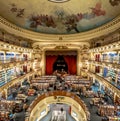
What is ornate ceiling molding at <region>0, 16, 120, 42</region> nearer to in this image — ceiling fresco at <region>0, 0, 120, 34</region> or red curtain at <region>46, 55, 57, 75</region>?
ceiling fresco at <region>0, 0, 120, 34</region>

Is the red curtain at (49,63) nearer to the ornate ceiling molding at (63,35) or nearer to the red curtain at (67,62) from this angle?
the red curtain at (67,62)

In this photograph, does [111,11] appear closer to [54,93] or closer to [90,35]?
[90,35]

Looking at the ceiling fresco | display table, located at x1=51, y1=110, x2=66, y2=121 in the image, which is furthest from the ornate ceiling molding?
display table, located at x1=51, y1=110, x2=66, y2=121

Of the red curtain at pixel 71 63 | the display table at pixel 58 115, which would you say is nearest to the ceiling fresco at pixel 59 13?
the red curtain at pixel 71 63

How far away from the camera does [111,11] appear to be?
46.5 feet

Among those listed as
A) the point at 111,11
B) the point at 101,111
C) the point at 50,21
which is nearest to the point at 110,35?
the point at 111,11

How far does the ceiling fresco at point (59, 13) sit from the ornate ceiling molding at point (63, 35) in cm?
64

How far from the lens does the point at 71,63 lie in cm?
2638

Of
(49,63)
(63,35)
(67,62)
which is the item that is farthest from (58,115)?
(63,35)

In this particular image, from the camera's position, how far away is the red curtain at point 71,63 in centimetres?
2619

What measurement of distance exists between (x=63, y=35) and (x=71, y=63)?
743 cm

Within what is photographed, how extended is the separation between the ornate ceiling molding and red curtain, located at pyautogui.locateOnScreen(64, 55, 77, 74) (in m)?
5.70

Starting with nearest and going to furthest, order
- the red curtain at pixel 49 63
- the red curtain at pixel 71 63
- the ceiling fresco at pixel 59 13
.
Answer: the ceiling fresco at pixel 59 13, the red curtain at pixel 71 63, the red curtain at pixel 49 63

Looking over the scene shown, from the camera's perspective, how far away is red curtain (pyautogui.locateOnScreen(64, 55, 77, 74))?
26.2 metres
